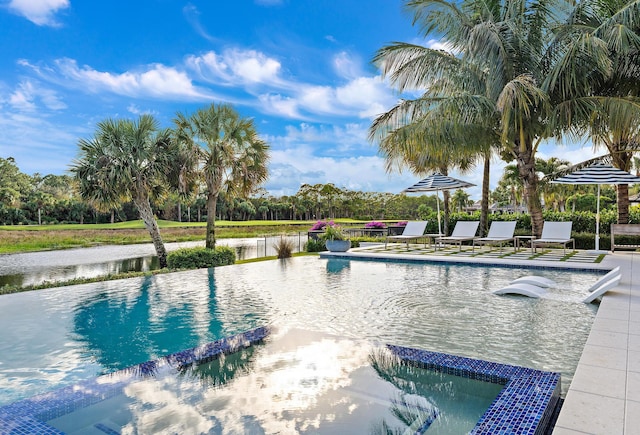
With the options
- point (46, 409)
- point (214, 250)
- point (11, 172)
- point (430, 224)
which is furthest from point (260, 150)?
point (11, 172)

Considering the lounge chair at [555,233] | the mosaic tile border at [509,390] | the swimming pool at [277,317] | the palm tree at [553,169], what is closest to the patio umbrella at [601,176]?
the lounge chair at [555,233]

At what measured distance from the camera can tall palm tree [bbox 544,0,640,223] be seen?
9.67 metres

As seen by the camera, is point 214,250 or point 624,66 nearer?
point 624,66

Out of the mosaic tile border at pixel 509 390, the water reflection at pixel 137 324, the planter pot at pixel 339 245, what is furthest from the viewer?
the planter pot at pixel 339 245

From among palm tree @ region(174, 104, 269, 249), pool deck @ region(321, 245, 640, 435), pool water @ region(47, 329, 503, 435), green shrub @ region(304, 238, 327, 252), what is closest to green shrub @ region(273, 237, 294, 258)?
green shrub @ region(304, 238, 327, 252)

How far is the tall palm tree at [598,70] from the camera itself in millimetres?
9672

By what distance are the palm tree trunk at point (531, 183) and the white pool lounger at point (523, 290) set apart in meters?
5.83

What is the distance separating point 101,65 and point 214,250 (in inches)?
927

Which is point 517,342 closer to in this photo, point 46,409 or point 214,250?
point 46,409

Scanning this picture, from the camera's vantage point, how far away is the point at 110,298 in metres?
7.26

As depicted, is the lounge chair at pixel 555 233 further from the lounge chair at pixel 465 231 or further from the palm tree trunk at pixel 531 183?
the lounge chair at pixel 465 231

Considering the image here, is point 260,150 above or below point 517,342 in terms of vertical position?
above

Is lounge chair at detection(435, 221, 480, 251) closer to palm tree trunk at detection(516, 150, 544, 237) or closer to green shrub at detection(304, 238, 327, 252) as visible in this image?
palm tree trunk at detection(516, 150, 544, 237)

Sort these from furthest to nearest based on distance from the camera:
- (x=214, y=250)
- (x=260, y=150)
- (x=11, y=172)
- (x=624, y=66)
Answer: (x=11, y=172) < (x=260, y=150) < (x=214, y=250) < (x=624, y=66)
